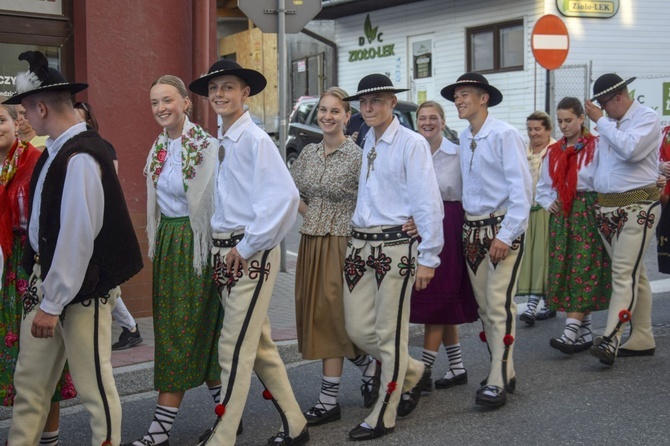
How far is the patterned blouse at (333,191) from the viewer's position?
5.72 metres

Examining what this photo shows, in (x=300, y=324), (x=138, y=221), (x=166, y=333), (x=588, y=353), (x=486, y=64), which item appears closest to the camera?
(x=166, y=333)

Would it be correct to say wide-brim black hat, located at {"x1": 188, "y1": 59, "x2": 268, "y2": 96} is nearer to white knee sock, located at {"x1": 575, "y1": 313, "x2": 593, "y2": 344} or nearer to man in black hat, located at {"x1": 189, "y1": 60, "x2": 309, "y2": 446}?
man in black hat, located at {"x1": 189, "y1": 60, "x2": 309, "y2": 446}

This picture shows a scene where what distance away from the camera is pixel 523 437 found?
5.39 metres

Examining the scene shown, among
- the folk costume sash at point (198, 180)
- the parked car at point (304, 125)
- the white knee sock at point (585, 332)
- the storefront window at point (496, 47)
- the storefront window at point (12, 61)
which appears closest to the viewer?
the folk costume sash at point (198, 180)

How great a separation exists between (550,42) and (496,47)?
28.7 feet

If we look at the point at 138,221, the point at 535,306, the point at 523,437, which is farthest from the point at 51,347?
the point at 535,306

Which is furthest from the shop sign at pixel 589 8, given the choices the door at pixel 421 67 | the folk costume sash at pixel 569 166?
the folk costume sash at pixel 569 166

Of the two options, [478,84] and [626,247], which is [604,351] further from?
[478,84]

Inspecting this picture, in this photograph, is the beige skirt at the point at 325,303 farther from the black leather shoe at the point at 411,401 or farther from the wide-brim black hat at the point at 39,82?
the wide-brim black hat at the point at 39,82

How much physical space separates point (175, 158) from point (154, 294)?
2.39 ft

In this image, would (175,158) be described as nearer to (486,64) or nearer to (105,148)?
(105,148)

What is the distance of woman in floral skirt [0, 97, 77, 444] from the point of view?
194 inches

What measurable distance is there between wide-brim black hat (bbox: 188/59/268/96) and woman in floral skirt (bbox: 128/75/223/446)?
0.42ft

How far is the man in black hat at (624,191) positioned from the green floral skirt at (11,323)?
12.7 ft
